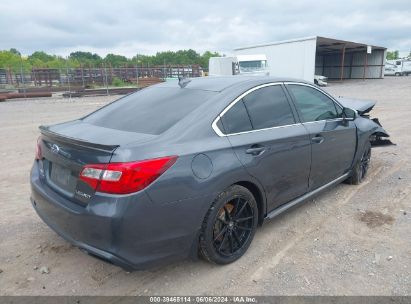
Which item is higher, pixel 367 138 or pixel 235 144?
pixel 235 144

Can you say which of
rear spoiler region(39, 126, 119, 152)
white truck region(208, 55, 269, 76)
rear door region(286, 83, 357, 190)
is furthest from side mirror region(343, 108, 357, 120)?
white truck region(208, 55, 269, 76)

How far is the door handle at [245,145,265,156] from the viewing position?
122 inches

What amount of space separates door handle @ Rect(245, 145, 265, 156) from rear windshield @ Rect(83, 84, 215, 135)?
0.61m

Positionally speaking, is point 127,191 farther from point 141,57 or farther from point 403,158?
point 141,57

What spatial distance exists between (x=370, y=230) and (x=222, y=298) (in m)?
1.97

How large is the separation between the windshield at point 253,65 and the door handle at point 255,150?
24382 millimetres

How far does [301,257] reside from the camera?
3264 mm

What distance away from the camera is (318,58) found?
52156 millimetres

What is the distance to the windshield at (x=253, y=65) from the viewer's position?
26.8 metres

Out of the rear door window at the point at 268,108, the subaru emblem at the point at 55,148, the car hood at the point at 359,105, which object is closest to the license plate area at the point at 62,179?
the subaru emblem at the point at 55,148

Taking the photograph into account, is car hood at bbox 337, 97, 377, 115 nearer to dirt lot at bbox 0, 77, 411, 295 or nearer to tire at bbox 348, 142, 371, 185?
tire at bbox 348, 142, 371, 185

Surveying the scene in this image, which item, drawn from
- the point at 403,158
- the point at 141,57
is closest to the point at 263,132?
the point at 403,158

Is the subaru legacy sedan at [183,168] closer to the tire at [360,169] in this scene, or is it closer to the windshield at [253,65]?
the tire at [360,169]

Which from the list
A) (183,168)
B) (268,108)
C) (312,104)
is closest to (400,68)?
(312,104)
